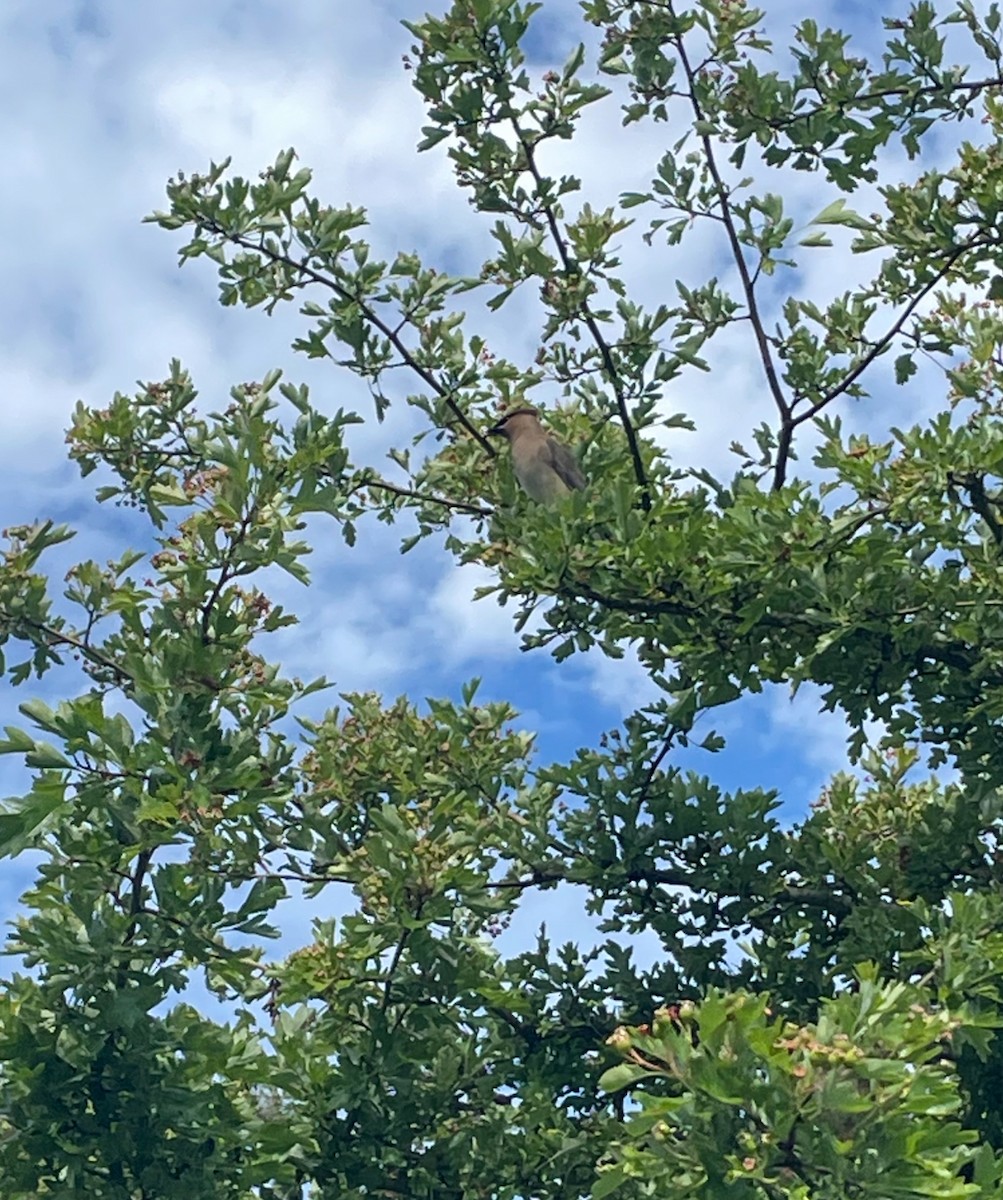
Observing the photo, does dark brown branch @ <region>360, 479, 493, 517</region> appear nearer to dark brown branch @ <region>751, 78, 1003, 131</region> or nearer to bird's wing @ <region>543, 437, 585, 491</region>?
bird's wing @ <region>543, 437, 585, 491</region>

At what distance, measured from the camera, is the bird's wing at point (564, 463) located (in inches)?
312

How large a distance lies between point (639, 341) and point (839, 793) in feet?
9.49

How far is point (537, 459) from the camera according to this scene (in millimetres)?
7805

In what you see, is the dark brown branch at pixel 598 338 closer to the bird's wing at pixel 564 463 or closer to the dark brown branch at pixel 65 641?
the bird's wing at pixel 564 463

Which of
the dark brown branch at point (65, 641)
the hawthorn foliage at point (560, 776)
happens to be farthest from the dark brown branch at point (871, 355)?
the dark brown branch at point (65, 641)

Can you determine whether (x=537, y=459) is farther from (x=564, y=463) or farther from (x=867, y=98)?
(x=867, y=98)

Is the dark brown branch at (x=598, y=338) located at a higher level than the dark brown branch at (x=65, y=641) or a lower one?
higher

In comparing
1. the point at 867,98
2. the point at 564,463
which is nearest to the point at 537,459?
the point at 564,463

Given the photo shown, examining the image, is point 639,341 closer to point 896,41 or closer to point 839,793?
point 896,41

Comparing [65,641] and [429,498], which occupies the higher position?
[429,498]

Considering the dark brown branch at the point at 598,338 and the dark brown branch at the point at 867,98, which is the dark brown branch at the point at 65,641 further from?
the dark brown branch at the point at 867,98

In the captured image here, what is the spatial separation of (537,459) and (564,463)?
1.04 ft

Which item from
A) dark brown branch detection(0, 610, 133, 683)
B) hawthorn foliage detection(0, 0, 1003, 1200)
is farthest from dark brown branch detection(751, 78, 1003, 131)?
dark brown branch detection(0, 610, 133, 683)

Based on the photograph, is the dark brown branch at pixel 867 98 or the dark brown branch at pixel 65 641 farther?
the dark brown branch at pixel 867 98
